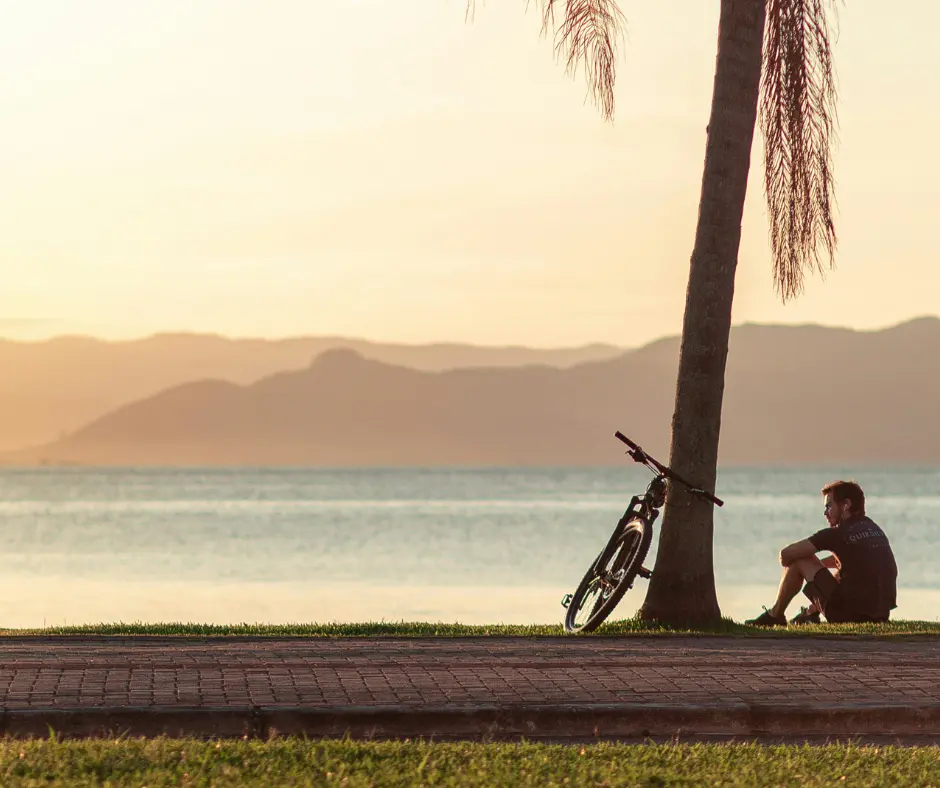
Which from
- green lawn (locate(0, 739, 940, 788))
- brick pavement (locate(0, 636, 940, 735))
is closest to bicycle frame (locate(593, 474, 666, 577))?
brick pavement (locate(0, 636, 940, 735))

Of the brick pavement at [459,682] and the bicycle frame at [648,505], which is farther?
the bicycle frame at [648,505]

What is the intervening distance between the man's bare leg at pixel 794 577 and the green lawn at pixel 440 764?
22.0 feet

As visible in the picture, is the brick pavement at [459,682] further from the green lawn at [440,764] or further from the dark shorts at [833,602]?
the dark shorts at [833,602]

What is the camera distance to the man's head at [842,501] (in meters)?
14.7

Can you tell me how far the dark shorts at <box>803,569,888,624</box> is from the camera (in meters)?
14.9

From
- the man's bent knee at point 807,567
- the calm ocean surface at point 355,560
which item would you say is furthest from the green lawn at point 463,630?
the calm ocean surface at point 355,560

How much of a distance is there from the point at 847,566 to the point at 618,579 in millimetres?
2264

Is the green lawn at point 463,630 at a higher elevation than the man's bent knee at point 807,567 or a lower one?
lower

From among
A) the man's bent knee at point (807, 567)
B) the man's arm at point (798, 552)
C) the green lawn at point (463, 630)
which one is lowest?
the green lawn at point (463, 630)

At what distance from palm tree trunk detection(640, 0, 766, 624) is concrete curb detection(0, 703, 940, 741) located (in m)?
4.71

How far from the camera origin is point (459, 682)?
9906mm

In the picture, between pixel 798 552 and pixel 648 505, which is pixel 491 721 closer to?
pixel 648 505

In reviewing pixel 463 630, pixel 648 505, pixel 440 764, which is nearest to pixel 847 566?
pixel 648 505

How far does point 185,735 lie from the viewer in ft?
28.3
